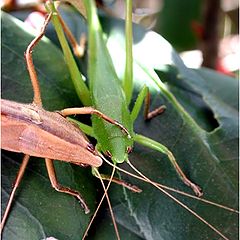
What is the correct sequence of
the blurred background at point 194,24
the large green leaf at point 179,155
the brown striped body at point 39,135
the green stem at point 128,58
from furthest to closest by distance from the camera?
the blurred background at point 194,24 < the green stem at point 128,58 < the large green leaf at point 179,155 < the brown striped body at point 39,135

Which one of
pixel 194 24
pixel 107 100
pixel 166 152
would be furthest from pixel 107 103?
pixel 194 24

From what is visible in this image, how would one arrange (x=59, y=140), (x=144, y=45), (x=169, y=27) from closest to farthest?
1. (x=59, y=140)
2. (x=144, y=45)
3. (x=169, y=27)

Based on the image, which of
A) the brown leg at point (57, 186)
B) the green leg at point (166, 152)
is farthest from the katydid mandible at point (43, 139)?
the green leg at point (166, 152)

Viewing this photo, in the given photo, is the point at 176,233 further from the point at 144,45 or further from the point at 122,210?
the point at 144,45

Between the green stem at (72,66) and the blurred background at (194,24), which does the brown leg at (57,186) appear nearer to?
the green stem at (72,66)

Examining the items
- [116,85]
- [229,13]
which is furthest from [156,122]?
[229,13]

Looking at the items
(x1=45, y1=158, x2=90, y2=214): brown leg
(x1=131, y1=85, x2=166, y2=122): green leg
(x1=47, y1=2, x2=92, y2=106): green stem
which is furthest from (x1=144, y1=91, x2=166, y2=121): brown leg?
(x1=45, y1=158, x2=90, y2=214): brown leg

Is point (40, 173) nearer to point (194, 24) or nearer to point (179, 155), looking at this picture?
point (179, 155)
